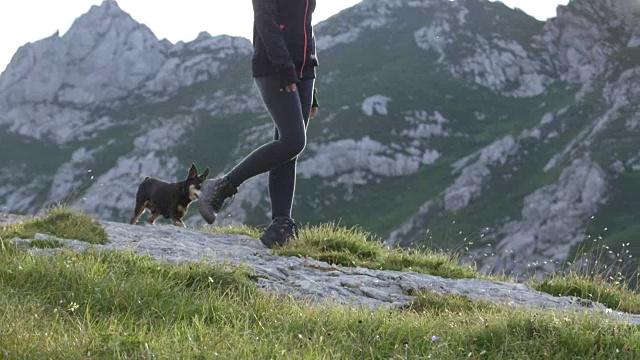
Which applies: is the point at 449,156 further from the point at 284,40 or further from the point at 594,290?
the point at 594,290

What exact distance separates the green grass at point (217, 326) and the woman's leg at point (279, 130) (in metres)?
2.99

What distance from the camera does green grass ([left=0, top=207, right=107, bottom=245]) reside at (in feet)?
24.6

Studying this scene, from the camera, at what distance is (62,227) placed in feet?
26.5

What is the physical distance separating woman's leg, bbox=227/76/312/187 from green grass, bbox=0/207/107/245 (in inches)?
79.7

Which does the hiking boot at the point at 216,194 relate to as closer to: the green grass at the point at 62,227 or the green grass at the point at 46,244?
the green grass at the point at 62,227

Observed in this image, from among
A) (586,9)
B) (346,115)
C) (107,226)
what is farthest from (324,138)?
(107,226)

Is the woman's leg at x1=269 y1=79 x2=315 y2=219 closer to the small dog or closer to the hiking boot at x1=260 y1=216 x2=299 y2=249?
the hiking boot at x1=260 y1=216 x2=299 y2=249

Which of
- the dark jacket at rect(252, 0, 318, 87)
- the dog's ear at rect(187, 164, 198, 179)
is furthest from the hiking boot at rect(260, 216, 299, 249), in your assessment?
the dog's ear at rect(187, 164, 198, 179)

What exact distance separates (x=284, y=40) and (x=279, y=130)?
4.03 feet

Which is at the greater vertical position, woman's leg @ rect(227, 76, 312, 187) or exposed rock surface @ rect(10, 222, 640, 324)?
woman's leg @ rect(227, 76, 312, 187)

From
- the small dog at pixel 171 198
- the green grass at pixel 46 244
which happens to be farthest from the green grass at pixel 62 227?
the small dog at pixel 171 198

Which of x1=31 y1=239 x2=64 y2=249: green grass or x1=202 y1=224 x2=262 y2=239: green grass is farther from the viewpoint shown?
x1=202 y1=224 x2=262 y2=239: green grass

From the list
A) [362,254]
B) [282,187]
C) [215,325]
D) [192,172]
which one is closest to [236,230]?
[282,187]

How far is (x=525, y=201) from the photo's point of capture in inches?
5251
